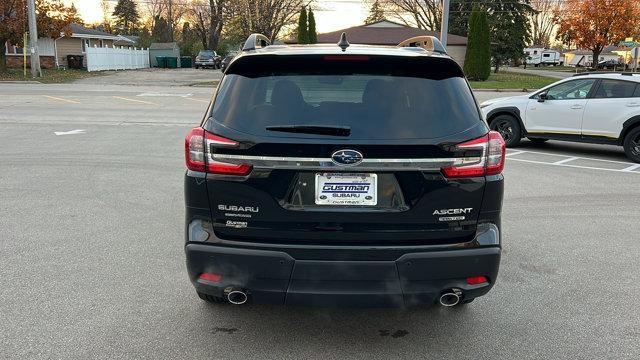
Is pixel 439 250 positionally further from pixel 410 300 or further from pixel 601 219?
pixel 601 219

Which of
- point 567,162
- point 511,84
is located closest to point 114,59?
point 511,84

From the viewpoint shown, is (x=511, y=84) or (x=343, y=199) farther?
(x=511, y=84)

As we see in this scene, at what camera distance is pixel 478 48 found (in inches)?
1419

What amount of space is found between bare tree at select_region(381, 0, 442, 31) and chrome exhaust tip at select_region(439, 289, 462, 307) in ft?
195

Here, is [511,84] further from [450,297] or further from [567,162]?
[450,297]

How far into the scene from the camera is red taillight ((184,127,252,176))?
118 inches

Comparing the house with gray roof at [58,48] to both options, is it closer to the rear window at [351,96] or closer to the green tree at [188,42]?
the green tree at [188,42]

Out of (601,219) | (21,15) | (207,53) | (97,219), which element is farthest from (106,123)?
(207,53)

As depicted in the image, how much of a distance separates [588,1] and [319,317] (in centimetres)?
5740

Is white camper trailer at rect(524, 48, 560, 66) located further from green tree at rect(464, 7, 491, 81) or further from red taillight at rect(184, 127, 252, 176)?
red taillight at rect(184, 127, 252, 176)

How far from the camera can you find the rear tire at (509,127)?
38.3ft

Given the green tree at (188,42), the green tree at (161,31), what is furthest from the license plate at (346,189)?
the green tree at (161,31)

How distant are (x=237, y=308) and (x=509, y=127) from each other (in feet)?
30.8

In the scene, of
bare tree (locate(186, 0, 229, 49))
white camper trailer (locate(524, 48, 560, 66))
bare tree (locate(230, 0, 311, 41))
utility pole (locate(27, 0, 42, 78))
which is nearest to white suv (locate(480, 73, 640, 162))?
utility pole (locate(27, 0, 42, 78))
